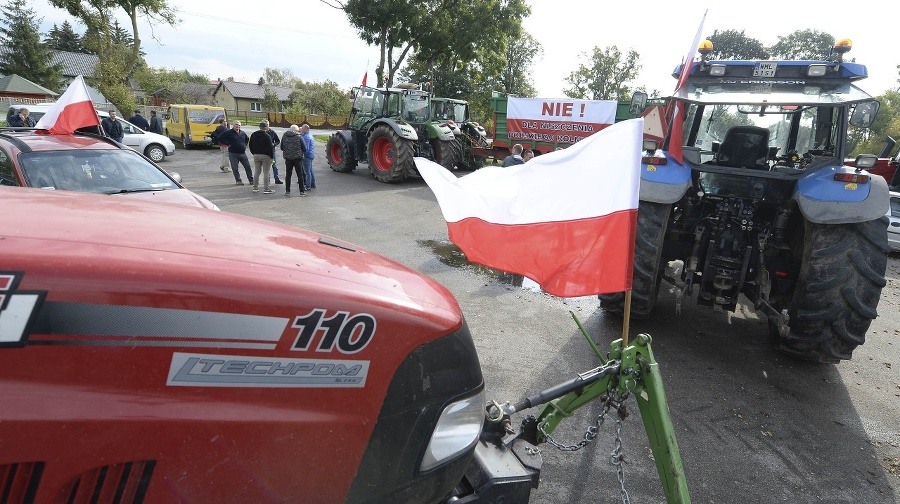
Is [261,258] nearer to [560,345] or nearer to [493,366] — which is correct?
[493,366]

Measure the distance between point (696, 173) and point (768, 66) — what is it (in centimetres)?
114

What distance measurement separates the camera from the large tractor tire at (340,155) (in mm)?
15115

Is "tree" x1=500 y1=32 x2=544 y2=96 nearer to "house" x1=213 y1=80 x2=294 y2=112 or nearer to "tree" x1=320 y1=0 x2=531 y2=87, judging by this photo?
"tree" x1=320 y1=0 x2=531 y2=87

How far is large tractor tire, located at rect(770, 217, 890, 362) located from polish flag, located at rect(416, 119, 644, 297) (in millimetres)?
2750

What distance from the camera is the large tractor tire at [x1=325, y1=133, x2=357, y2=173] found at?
15.1 m

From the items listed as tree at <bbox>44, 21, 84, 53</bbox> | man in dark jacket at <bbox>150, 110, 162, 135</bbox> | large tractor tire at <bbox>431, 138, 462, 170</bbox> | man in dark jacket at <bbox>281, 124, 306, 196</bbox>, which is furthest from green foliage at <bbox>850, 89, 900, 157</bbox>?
tree at <bbox>44, 21, 84, 53</bbox>

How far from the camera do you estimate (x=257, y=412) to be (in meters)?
1.22

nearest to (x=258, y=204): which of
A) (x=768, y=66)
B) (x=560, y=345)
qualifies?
(x=560, y=345)

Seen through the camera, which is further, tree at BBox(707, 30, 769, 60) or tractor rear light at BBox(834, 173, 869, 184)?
tree at BBox(707, 30, 769, 60)

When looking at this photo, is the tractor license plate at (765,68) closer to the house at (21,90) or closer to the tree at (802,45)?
the house at (21,90)

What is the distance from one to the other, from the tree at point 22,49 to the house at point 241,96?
23.0 meters

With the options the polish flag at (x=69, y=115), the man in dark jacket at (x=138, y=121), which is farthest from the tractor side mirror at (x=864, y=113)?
the man in dark jacket at (x=138, y=121)

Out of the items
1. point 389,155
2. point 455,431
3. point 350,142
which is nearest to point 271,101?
point 350,142

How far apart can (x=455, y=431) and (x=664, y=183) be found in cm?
366
